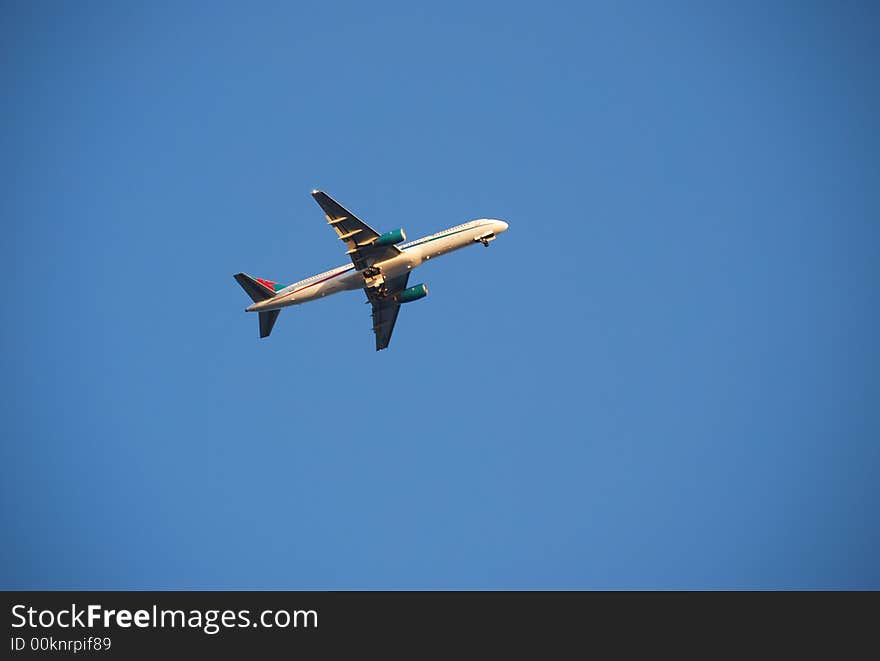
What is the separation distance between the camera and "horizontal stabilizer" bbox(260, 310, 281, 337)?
84344 mm

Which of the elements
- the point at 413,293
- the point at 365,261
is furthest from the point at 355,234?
the point at 413,293

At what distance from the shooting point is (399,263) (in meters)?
82.3

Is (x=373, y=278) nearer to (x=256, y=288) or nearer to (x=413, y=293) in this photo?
(x=413, y=293)

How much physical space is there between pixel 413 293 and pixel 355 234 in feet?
30.9

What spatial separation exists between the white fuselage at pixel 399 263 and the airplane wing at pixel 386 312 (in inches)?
185

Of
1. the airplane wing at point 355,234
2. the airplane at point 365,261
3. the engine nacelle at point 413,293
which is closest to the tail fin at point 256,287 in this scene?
the airplane at point 365,261

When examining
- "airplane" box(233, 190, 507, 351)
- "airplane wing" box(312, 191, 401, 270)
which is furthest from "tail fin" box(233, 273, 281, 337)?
"airplane wing" box(312, 191, 401, 270)

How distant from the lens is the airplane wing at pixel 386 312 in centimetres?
8750
